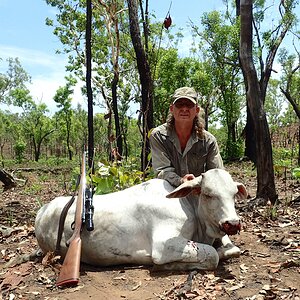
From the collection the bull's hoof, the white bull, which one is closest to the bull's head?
the white bull

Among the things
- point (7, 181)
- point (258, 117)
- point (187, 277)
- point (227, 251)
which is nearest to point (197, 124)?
point (227, 251)

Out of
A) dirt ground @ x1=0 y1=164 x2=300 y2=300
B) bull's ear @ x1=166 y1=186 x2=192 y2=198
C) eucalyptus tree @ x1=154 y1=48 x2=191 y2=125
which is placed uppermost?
eucalyptus tree @ x1=154 y1=48 x2=191 y2=125

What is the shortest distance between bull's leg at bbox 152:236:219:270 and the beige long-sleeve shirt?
32.6 inches

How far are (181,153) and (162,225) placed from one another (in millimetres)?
835

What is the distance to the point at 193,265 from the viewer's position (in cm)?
333

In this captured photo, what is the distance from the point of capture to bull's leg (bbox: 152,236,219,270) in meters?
3.31

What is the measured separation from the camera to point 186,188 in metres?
3.45

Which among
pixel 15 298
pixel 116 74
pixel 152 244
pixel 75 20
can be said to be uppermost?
pixel 75 20

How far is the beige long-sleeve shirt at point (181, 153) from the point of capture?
4.02 metres

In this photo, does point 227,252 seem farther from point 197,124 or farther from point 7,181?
point 7,181

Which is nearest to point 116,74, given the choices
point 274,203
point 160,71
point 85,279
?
point 274,203

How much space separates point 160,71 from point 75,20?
5541 mm

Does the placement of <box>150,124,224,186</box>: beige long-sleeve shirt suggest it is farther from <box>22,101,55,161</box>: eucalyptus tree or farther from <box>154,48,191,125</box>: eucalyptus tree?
<box>22,101,55,161</box>: eucalyptus tree

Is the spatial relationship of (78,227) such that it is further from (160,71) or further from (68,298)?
(160,71)
